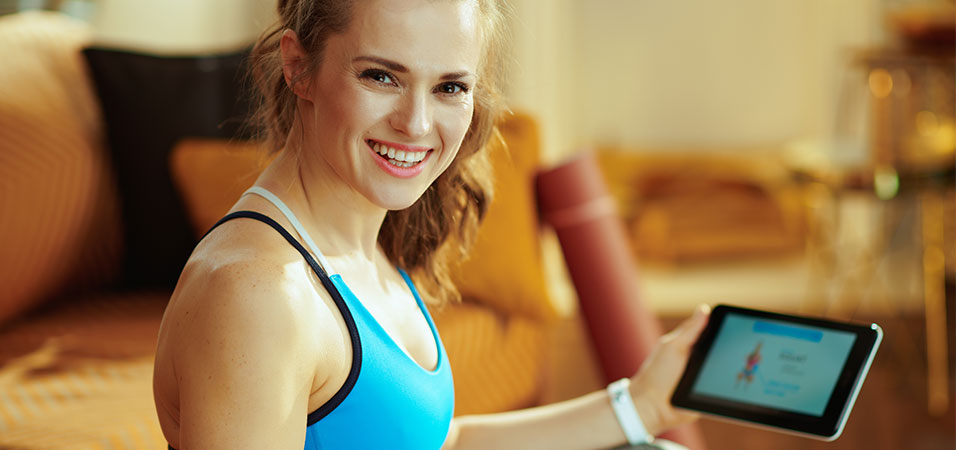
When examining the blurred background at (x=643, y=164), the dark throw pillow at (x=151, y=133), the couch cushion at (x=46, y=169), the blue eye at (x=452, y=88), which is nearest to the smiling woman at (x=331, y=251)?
the blue eye at (x=452, y=88)

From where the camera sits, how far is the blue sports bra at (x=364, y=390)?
3.06ft

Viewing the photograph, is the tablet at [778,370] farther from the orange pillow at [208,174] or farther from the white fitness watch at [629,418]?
the orange pillow at [208,174]

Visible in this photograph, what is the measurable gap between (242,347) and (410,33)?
0.31 m

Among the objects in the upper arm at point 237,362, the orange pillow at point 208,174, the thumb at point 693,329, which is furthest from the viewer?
the orange pillow at point 208,174

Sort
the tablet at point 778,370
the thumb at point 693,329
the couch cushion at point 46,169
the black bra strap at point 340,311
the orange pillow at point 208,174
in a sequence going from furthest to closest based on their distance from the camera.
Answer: the orange pillow at point 208,174 → the couch cushion at point 46,169 → the thumb at point 693,329 → the tablet at point 778,370 → the black bra strap at point 340,311

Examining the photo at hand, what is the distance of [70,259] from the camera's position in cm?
212

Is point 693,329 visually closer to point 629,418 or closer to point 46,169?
point 629,418

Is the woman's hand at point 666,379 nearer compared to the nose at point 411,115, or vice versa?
the nose at point 411,115

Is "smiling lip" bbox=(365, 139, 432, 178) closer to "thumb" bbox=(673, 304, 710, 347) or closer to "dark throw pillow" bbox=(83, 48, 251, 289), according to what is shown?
"thumb" bbox=(673, 304, 710, 347)

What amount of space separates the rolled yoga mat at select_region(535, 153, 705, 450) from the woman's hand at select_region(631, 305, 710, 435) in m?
0.82

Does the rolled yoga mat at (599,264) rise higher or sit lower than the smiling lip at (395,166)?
lower

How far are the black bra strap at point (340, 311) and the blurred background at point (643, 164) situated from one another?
0.36 meters

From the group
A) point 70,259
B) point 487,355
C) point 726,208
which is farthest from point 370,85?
point 726,208

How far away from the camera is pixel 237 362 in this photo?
0.82 m
